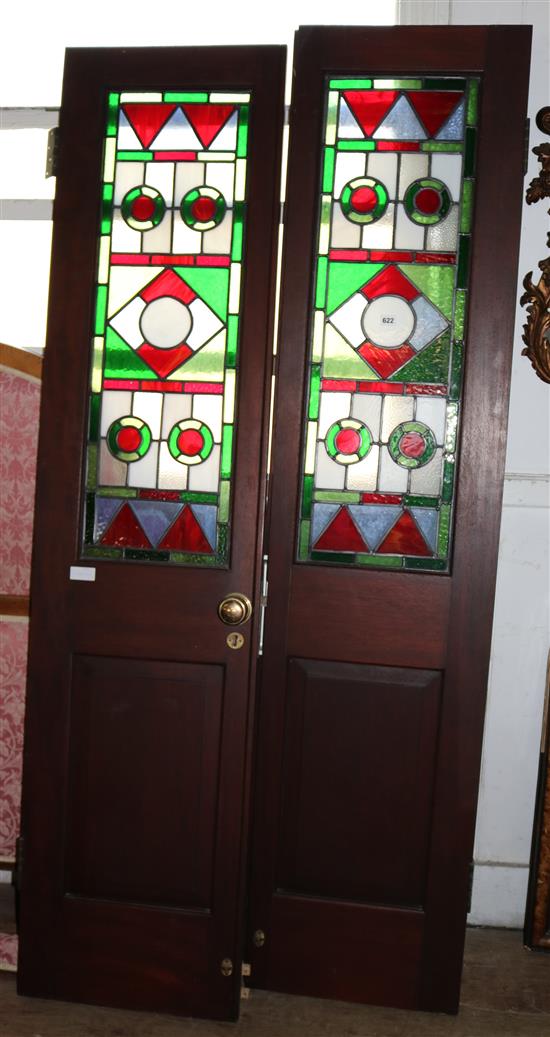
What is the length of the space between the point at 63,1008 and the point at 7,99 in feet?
8.68

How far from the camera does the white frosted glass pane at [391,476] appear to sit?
238 centimetres

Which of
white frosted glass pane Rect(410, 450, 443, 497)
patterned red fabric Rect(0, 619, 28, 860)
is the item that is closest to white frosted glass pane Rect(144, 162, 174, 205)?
white frosted glass pane Rect(410, 450, 443, 497)

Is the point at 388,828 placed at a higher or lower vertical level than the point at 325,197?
lower

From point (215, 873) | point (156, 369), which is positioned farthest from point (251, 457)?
point (215, 873)

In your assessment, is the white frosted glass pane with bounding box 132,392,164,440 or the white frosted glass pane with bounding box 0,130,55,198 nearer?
the white frosted glass pane with bounding box 132,392,164,440

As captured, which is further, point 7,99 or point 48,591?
point 7,99

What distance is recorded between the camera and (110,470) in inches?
94.7

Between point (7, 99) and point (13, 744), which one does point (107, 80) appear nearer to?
point (7, 99)

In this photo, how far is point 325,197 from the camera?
2.37m

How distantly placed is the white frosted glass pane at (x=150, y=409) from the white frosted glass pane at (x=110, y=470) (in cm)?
11

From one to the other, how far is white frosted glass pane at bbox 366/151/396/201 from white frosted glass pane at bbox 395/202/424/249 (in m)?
0.05

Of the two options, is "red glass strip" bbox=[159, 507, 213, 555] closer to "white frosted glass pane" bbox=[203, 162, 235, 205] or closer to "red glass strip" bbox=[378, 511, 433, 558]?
"red glass strip" bbox=[378, 511, 433, 558]

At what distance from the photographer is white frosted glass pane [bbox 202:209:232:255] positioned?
235 cm

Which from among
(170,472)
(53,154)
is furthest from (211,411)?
(53,154)
